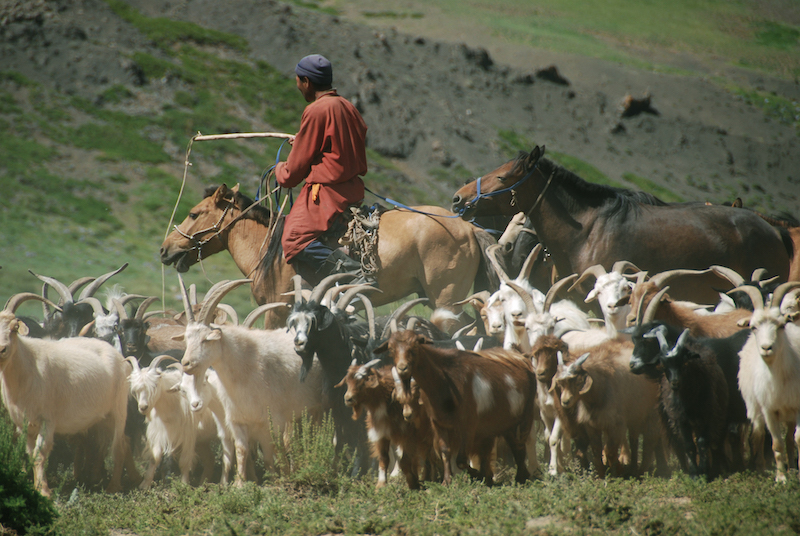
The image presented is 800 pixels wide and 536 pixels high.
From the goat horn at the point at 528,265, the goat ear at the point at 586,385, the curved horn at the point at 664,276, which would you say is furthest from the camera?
the goat horn at the point at 528,265

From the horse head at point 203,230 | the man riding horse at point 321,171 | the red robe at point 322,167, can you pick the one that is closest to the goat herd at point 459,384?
the man riding horse at point 321,171

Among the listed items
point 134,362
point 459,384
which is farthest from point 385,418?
point 134,362

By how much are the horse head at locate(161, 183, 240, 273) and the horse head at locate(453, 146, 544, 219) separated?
9.54 feet

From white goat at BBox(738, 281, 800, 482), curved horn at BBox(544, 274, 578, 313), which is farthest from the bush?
white goat at BBox(738, 281, 800, 482)

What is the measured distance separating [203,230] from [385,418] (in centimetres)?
388

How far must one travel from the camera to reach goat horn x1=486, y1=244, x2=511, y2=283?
8422 mm

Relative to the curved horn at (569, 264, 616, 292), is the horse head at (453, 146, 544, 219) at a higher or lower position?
higher

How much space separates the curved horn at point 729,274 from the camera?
7016mm

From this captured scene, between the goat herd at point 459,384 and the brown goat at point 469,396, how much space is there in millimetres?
15

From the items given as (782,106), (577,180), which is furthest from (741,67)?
(577,180)

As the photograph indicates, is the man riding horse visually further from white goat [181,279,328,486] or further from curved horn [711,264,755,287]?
curved horn [711,264,755,287]

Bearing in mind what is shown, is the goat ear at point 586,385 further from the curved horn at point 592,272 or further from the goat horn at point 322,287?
the goat horn at point 322,287

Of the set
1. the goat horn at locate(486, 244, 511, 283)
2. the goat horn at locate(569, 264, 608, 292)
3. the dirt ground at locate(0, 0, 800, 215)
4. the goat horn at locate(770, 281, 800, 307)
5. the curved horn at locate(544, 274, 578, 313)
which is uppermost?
the goat horn at locate(770, 281, 800, 307)

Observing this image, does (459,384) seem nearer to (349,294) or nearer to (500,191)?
(349,294)
